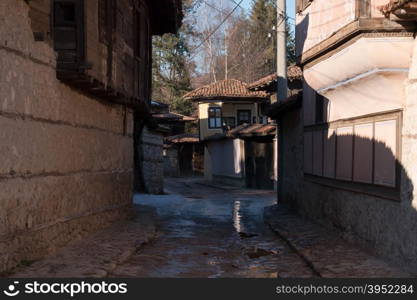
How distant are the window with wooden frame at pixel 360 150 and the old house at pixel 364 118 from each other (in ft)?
0.05

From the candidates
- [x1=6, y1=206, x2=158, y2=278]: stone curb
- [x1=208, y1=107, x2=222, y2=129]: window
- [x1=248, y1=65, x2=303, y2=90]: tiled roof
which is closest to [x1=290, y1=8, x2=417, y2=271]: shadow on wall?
[x1=6, y1=206, x2=158, y2=278]: stone curb

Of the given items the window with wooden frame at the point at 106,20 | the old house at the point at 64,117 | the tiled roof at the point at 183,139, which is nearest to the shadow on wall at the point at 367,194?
the old house at the point at 64,117

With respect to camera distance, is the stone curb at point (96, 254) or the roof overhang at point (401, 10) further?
the stone curb at point (96, 254)

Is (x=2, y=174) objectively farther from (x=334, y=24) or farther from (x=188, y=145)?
(x=188, y=145)

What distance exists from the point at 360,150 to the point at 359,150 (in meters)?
0.05

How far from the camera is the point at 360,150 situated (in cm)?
870

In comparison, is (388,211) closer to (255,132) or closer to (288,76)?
(255,132)

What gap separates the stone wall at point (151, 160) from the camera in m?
21.9

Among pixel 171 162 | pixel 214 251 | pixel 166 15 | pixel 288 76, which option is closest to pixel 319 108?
pixel 214 251

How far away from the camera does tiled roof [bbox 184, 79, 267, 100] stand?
3656 centimetres

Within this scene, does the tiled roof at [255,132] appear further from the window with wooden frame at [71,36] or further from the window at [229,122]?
the window with wooden frame at [71,36]

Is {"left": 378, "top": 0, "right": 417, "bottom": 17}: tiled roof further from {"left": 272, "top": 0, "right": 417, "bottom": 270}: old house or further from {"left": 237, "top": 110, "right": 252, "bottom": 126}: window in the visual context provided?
{"left": 237, "top": 110, "right": 252, "bottom": 126}: window

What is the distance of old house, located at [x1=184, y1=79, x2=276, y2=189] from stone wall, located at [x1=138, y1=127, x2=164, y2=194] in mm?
5757

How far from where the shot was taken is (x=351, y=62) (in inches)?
326
